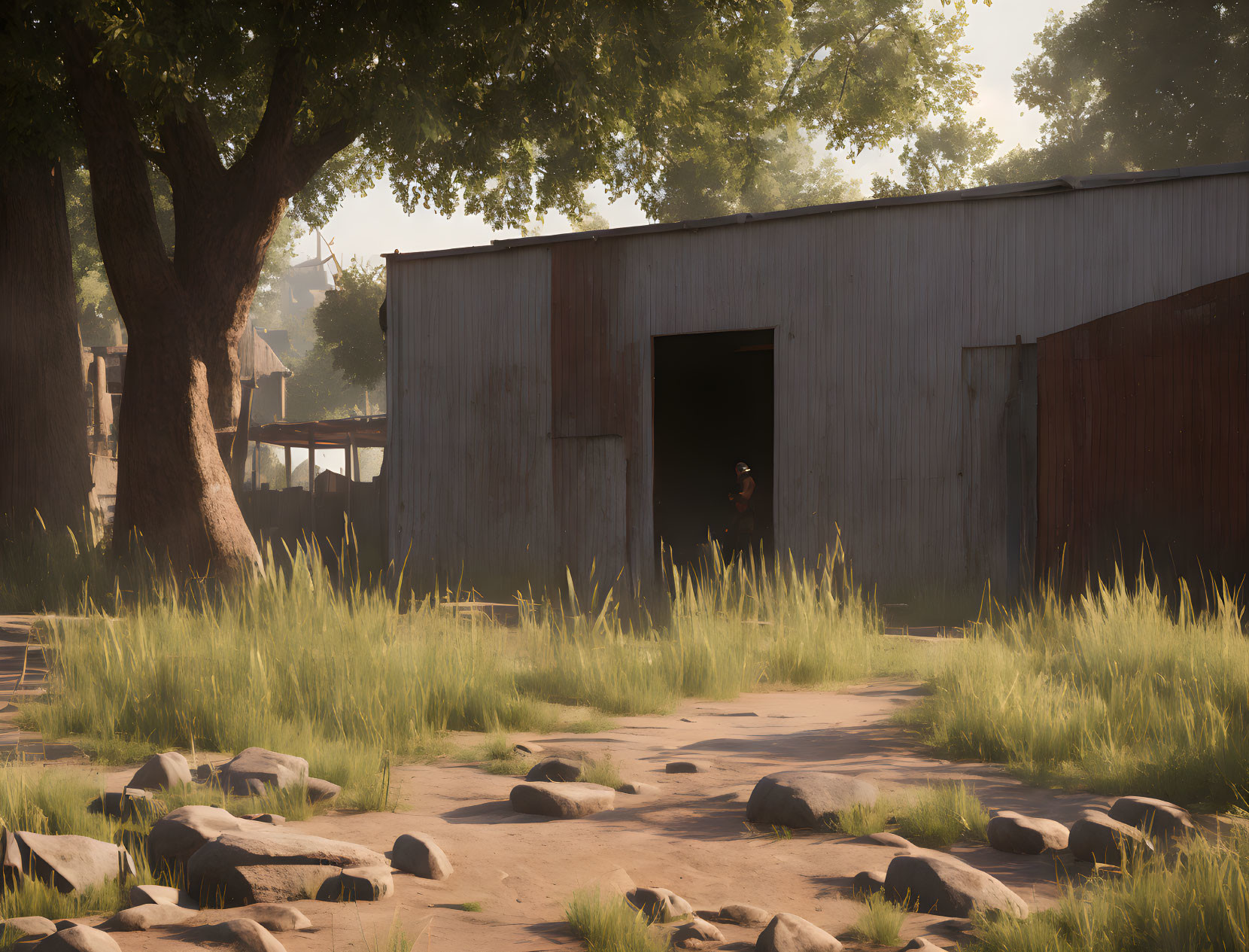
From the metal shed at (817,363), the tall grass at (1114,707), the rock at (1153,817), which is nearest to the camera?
the rock at (1153,817)

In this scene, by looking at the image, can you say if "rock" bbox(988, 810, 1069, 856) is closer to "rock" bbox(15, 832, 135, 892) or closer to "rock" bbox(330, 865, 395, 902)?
"rock" bbox(330, 865, 395, 902)

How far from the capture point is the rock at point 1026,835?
4.00 meters

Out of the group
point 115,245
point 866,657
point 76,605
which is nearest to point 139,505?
point 76,605

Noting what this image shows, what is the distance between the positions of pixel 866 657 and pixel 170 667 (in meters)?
5.02

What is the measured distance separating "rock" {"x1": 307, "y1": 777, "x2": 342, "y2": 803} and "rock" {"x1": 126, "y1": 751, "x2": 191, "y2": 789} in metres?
0.53

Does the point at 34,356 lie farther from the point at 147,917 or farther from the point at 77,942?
the point at 77,942

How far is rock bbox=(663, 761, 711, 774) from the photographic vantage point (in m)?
5.34

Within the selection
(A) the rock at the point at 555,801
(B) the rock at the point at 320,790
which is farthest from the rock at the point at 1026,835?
(B) the rock at the point at 320,790

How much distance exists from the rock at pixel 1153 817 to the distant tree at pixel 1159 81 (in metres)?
27.0

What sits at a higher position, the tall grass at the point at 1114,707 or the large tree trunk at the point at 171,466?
the large tree trunk at the point at 171,466

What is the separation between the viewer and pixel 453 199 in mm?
17812

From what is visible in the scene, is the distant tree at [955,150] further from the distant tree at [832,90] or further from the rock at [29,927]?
the rock at [29,927]

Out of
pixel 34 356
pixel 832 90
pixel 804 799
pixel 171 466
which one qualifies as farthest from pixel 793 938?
pixel 832 90

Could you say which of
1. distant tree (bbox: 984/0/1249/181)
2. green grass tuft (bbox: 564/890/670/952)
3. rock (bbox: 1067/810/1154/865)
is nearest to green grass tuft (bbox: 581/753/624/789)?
green grass tuft (bbox: 564/890/670/952)
